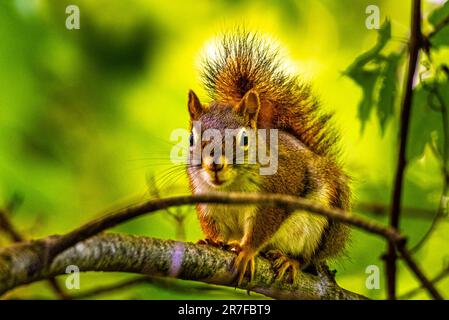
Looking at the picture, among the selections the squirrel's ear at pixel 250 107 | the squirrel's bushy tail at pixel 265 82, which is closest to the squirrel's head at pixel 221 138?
the squirrel's ear at pixel 250 107

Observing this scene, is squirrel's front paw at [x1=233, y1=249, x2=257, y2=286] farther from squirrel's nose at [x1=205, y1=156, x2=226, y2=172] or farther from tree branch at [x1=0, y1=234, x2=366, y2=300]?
squirrel's nose at [x1=205, y1=156, x2=226, y2=172]

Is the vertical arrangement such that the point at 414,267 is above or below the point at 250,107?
below

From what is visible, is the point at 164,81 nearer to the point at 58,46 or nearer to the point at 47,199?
the point at 58,46

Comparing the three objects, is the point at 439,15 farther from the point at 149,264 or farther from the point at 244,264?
the point at 149,264

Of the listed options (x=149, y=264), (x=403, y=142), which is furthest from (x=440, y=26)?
(x=149, y=264)

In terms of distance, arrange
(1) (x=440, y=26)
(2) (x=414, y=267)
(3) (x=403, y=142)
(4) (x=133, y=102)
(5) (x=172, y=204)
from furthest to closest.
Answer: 1. (4) (x=133, y=102)
2. (1) (x=440, y=26)
3. (3) (x=403, y=142)
4. (2) (x=414, y=267)
5. (5) (x=172, y=204)

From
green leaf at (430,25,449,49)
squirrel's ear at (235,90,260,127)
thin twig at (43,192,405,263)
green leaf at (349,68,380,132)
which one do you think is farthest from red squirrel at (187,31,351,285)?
thin twig at (43,192,405,263)
